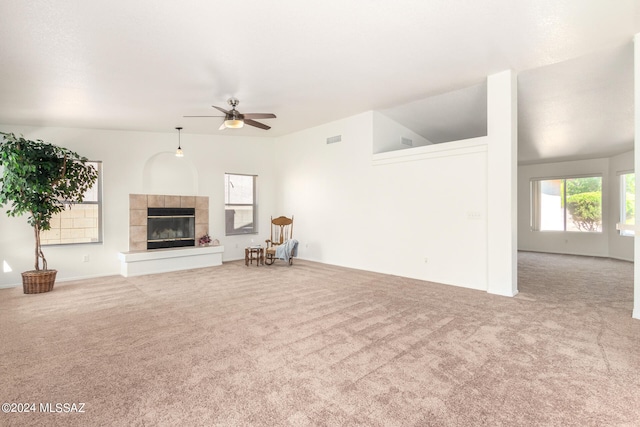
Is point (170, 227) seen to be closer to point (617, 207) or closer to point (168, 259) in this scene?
point (168, 259)

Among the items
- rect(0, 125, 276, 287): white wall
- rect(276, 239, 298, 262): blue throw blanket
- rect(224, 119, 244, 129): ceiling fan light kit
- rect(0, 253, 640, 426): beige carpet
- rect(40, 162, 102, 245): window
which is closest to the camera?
rect(0, 253, 640, 426): beige carpet

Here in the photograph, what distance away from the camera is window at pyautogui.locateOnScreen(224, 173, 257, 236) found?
7.62 meters

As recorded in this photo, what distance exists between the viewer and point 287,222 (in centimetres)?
752

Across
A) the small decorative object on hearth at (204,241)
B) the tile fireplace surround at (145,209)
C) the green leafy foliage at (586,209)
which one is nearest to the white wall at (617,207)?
the green leafy foliage at (586,209)

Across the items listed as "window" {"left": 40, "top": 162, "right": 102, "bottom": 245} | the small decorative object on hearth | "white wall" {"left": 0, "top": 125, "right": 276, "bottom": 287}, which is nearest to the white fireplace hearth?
the small decorative object on hearth

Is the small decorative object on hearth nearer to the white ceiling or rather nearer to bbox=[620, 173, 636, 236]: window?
the white ceiling

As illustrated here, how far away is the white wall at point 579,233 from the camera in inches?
302

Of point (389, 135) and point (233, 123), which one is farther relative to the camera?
point (389, 135)

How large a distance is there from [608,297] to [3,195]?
27.8 feet

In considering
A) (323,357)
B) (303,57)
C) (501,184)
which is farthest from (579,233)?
(323,357)

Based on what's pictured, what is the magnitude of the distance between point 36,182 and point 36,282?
1.48 metres

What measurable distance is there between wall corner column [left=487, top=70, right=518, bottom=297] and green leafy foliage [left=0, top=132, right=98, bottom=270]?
252 inches

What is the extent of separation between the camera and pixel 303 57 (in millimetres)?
3643

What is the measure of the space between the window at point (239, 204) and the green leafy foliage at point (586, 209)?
8611 mm
